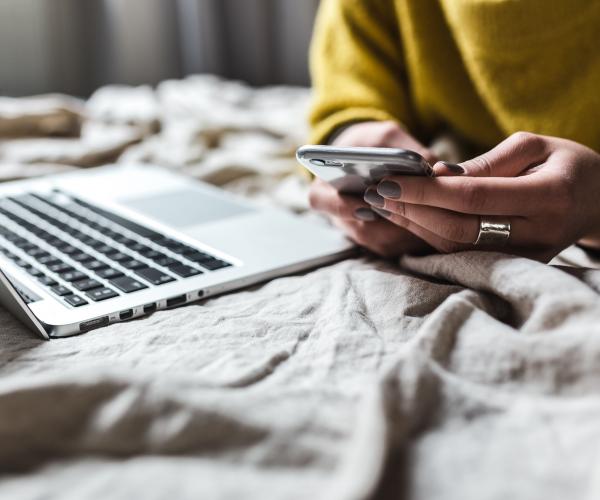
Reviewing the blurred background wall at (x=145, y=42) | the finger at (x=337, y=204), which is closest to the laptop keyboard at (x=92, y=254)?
the finger at (x=337, y=204)

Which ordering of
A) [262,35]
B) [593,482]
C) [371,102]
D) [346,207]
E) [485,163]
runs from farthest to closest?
[262,35] → [371,102] → [346,207] → [485,163] → [593,482]

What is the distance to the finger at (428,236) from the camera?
547 millimetres

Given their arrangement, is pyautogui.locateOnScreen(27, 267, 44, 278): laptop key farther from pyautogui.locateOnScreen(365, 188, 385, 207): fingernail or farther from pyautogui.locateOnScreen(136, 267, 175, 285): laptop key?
pyautogui.locateOnScreen(365, 188, 385, 207): fingernail

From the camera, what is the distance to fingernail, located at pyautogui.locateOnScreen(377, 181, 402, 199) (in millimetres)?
499

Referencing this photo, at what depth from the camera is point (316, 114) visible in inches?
34.1

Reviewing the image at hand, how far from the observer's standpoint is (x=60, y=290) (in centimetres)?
52

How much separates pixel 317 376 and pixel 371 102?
1.71 ft

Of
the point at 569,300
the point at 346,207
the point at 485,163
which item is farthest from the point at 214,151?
the point at 569,300

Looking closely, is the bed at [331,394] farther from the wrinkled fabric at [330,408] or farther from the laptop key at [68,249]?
the laptop key at [68,249]

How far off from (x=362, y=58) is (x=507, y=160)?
441 mm

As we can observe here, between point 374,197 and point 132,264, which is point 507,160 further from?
point 132,264

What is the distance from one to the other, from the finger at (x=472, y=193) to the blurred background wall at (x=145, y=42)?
199cm

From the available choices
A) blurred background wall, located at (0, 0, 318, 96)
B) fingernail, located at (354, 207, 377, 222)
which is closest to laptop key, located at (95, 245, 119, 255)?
fingernail, located at (354, 207, 377, 222)

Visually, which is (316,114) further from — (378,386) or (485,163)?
(378,386)
